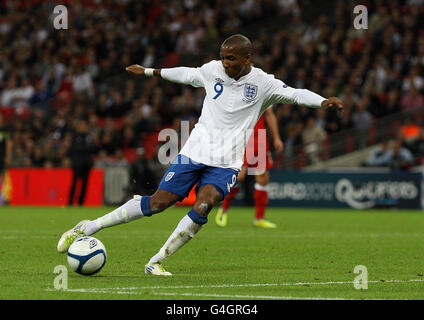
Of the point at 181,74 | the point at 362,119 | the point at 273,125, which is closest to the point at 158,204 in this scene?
the point at 181,74

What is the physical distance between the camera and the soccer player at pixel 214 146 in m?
7.65

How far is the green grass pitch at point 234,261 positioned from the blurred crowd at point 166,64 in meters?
6.60

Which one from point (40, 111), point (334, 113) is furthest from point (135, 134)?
point (334, 113)

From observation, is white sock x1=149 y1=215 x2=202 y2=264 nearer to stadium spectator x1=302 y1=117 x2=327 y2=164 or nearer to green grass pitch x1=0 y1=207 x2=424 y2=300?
green grass pitch x1=0 y1=207 x2=424 y2=300

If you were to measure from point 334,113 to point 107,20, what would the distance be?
32.4ft

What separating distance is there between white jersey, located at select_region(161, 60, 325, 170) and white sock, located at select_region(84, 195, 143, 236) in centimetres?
65

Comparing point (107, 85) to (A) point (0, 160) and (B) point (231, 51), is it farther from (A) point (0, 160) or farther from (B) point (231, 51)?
(B) point (231, 51)

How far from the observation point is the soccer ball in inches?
290

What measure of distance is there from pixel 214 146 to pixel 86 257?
1.49m

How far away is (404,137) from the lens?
2164cm

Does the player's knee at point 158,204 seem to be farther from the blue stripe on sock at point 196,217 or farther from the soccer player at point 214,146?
the blue stripe on sock at point 196,217

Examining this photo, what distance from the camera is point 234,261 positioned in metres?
9.02

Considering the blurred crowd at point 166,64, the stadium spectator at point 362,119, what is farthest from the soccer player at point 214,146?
the stadium spectator at point 362,119

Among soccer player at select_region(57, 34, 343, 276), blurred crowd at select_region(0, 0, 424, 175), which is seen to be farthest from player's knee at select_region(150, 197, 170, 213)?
blurred crowd at select_region(0, 0, 424, 175)
